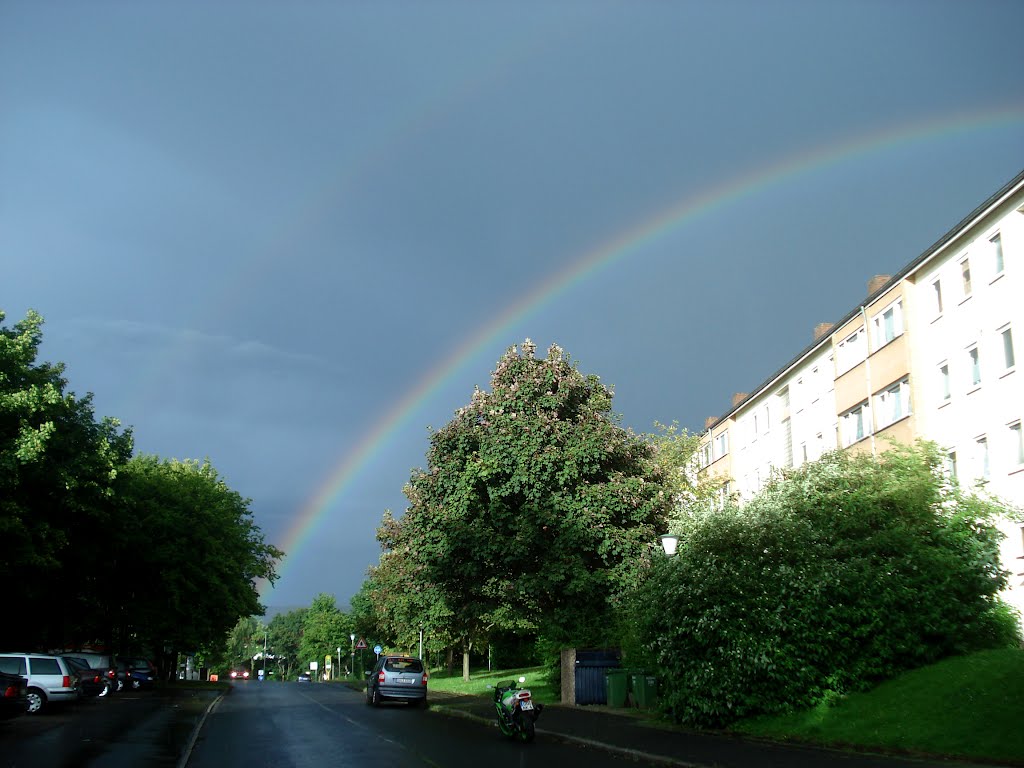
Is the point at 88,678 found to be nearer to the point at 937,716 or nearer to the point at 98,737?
the point at 98,737

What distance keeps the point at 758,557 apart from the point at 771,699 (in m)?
3.24

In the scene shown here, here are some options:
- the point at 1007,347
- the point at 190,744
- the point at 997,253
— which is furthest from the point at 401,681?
the point at 997,253

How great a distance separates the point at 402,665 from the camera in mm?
33281

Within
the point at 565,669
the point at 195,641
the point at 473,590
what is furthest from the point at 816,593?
the point at 195,641

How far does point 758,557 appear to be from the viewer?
66.5 feet

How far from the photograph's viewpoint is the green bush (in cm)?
1803

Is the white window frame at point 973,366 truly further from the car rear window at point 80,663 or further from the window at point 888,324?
the car rear window at point 80,663

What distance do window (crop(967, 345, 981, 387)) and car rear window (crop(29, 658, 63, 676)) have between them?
30.3m

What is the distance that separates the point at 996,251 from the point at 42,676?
107 feet

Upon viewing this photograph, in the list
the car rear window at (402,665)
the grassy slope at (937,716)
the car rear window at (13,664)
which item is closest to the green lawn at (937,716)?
the grassy slope at (937,716)

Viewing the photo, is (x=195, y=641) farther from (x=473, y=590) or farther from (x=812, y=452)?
(x=812, y=452)

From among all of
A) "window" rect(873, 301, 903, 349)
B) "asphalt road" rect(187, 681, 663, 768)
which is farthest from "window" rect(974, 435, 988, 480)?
"asphalt road" rect(187, 681, 663, 768)

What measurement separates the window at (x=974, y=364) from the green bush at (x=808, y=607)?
10497 millimetres

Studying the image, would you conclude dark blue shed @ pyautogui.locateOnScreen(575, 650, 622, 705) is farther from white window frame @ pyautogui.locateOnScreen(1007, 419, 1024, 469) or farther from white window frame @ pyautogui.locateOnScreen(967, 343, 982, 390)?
white window frame @ pyautogui.locateOnScreen(967, 343, 982, 390)
